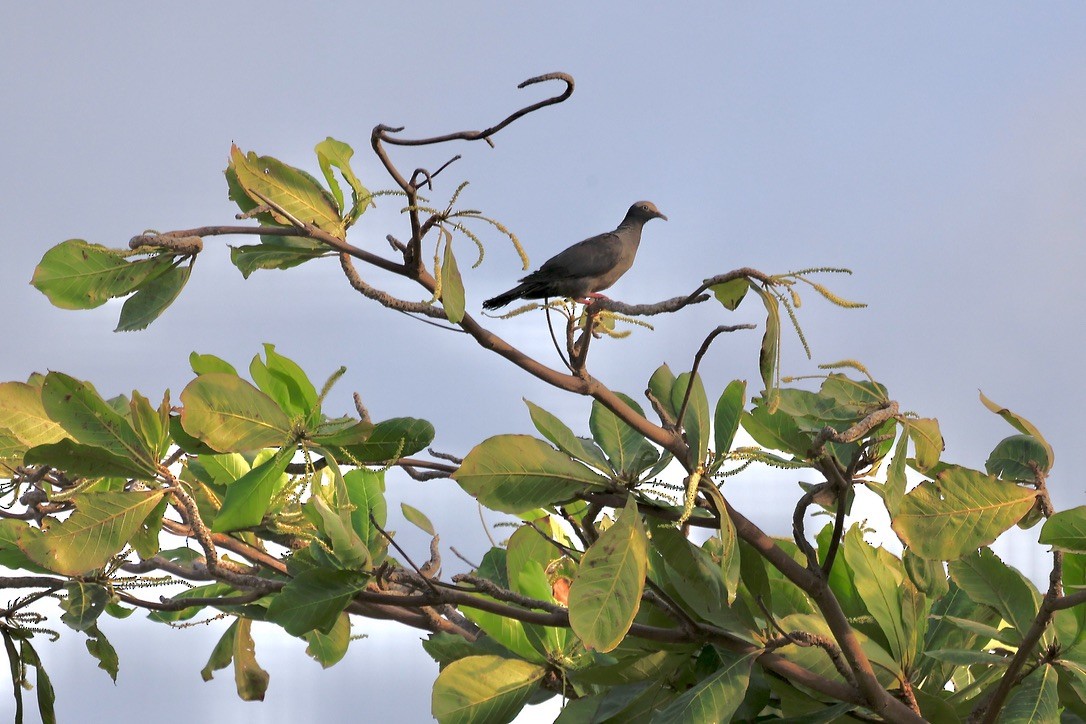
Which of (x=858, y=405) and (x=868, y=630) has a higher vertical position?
(x=858, y=405)

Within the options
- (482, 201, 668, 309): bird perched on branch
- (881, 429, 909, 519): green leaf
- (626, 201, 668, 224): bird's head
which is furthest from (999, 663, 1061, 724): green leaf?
(626, 201, 668, 224): bird's head

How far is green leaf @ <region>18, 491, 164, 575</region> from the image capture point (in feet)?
8.66

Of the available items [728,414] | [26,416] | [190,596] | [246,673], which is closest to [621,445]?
[728,414]

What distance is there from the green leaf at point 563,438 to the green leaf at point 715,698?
21.8 inches

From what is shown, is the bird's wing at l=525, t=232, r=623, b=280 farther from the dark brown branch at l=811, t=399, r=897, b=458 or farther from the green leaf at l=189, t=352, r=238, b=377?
the dark brown branch at l=811, t=399, r=897, b=458

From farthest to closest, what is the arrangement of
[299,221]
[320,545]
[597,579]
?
[320,545] → [299,221] → [597,579]

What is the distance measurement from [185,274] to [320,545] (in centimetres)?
76

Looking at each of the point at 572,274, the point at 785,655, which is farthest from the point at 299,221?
the point at 572,274

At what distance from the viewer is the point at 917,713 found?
2.76 meters

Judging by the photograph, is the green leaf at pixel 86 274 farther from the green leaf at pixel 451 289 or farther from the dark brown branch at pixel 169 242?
the green leaf at pixel 451 289

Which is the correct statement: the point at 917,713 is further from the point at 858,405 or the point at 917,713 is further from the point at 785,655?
the point at 858,405

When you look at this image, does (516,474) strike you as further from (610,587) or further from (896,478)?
(896,478)

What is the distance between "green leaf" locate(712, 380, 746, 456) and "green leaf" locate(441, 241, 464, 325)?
0.74 metres

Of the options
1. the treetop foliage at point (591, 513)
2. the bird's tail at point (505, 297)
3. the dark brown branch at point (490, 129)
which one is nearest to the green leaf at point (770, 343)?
the treetop foliage at point (591, 513)
